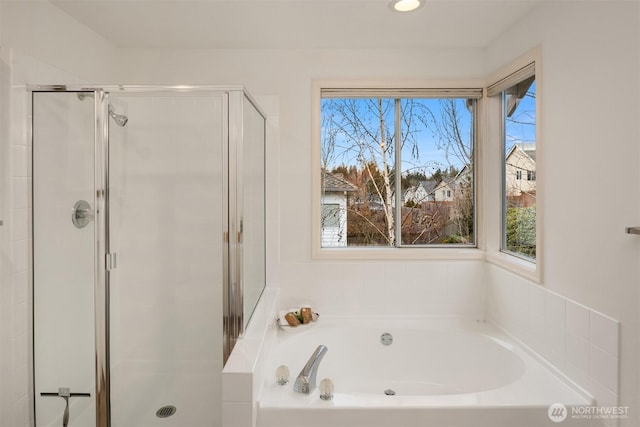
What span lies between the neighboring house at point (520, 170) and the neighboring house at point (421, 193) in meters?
0.50

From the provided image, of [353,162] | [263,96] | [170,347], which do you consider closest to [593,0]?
[353,162]

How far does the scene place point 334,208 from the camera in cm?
278

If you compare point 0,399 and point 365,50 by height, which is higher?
point 365,50

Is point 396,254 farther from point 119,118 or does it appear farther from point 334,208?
point 119,118

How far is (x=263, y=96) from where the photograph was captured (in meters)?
2.59

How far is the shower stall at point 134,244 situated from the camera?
1771 millimetres

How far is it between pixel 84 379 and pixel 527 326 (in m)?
2.34

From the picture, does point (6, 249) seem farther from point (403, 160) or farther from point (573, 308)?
point (573, 308)

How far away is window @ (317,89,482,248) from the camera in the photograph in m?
2.76

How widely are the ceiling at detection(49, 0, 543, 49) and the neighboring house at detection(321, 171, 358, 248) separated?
3.00ft

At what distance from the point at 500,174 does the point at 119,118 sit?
227 centimetres

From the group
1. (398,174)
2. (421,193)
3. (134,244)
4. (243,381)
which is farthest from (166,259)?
(421,193)
